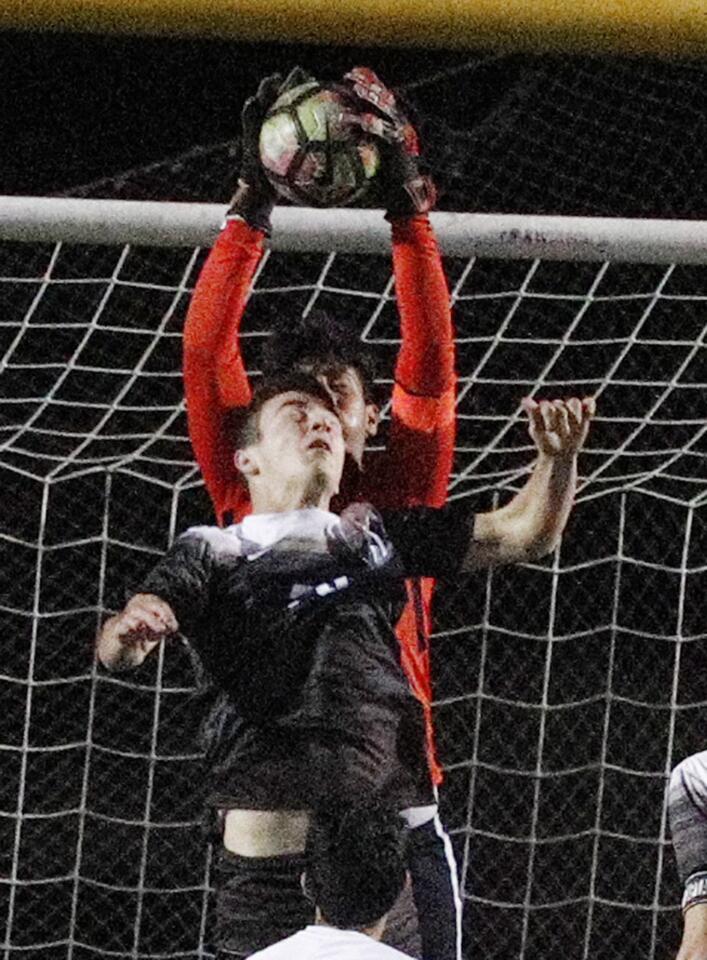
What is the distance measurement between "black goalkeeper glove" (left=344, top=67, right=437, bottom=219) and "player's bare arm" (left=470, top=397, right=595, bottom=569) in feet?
1.03

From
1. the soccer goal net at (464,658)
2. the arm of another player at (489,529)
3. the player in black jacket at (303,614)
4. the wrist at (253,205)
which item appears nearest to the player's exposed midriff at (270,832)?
the player in black jacket at (303,614)

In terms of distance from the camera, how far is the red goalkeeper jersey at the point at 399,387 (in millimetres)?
2592

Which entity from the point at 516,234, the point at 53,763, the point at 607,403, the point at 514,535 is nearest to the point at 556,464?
the point at 514,535

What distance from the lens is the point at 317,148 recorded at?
96.1 inches

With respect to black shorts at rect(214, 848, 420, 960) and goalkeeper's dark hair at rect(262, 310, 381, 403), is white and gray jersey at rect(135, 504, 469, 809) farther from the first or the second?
goalkeeper's dark hair at rect(262, 310, 381, 403)

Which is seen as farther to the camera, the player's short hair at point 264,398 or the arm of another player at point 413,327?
the player's short hair at point 264,398

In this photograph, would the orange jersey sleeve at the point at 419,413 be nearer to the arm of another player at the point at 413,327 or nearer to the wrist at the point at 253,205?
the arm of another player at the point at 413,327

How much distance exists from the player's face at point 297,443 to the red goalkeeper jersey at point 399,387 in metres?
0.05

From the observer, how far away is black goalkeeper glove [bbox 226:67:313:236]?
252cm

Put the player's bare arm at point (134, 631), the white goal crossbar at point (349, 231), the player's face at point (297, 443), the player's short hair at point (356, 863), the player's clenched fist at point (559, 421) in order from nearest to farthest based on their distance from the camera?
the player's short hair at point (356, 863), the player's bare arm at point (134, 631), the player's clenched fist at point (559, 421), the player's face at point (297, 443), the white goal crossbar at point (349, 231)

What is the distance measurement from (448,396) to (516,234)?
0.89 feet

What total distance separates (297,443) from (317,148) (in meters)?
0.40

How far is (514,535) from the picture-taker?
2.66 metres

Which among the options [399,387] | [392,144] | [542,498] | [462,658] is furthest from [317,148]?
[462,658]
